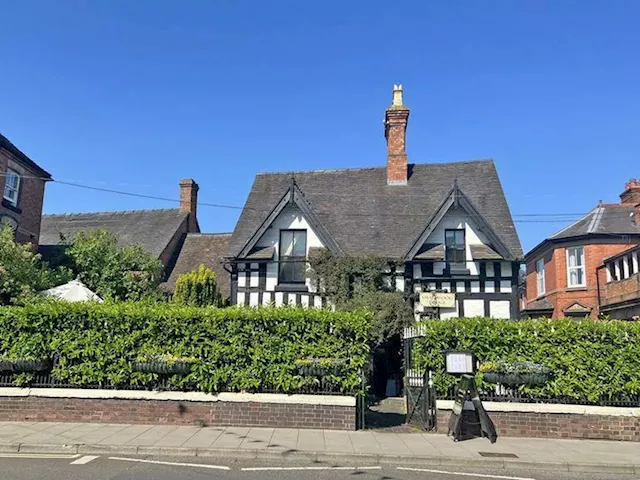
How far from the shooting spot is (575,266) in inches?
972

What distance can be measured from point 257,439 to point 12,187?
18.1 meters

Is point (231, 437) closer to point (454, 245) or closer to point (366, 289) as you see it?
point (366, 289)

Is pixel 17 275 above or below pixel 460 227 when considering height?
below

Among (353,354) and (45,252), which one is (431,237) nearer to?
(353,354)

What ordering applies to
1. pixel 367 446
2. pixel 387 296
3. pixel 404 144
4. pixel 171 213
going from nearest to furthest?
pixel 367 446
pixel 387 296
pixel 404 144
pixel 171 213

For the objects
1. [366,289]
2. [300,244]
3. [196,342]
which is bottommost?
[196,342]

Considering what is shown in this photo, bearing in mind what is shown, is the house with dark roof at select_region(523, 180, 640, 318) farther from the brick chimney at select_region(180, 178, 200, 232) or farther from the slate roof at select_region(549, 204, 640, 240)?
the brick chimney at select_region(180, 178, 200, 232)

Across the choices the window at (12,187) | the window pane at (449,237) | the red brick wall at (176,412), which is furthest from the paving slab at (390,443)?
the window at (12,187)

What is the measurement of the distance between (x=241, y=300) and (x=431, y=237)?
6.94 metres

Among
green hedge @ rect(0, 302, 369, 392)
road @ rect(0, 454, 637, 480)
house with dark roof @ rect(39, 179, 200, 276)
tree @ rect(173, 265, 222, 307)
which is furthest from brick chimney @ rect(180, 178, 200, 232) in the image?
road @ rect(0, 454, 637, 480)

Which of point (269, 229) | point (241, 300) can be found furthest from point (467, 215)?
point (241, 300)

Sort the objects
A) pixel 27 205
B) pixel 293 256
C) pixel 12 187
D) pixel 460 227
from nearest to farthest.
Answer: pixel 460 227 → pixel 293 256 → pixel 12 187 → pixel 27 205

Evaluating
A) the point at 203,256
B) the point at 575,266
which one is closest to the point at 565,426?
the point at 575,266

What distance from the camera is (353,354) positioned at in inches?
401
